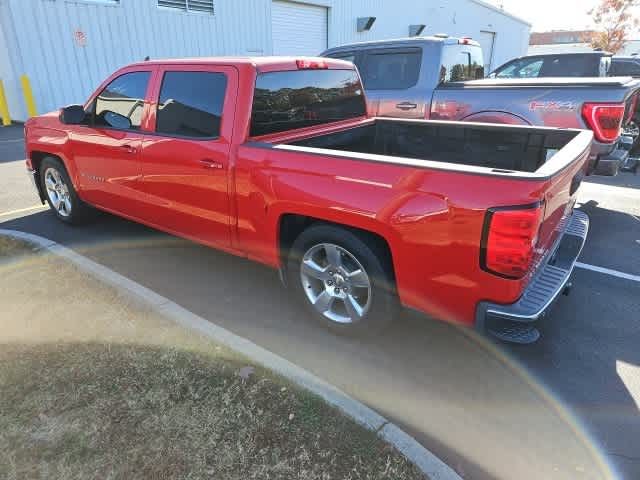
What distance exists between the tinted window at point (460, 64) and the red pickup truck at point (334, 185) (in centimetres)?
283

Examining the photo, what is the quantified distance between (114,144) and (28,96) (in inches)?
377

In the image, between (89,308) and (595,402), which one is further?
(89,308)

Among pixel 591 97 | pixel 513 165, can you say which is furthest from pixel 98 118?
pixel 591 97

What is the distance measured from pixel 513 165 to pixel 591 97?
215cm

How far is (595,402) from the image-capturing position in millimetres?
2648

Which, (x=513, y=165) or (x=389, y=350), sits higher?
(x=513, y=165)

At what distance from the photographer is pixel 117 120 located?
13.4ft

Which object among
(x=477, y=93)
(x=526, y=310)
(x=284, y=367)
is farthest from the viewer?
(x=477, y=93)

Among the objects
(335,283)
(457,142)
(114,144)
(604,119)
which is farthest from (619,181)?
(114,144)

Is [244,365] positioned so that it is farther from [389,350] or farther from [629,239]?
[629,239]

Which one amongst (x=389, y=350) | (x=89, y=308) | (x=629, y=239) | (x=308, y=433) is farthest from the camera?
(x=629, y=239)

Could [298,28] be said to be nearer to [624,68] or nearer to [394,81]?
[624,68]

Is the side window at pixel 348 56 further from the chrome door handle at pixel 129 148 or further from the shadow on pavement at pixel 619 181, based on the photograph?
the chrome door handle at pixel 129 148

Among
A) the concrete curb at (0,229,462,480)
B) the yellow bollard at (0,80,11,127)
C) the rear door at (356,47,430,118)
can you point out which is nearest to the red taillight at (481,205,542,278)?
the concrete curb at (0,229,462,480)
